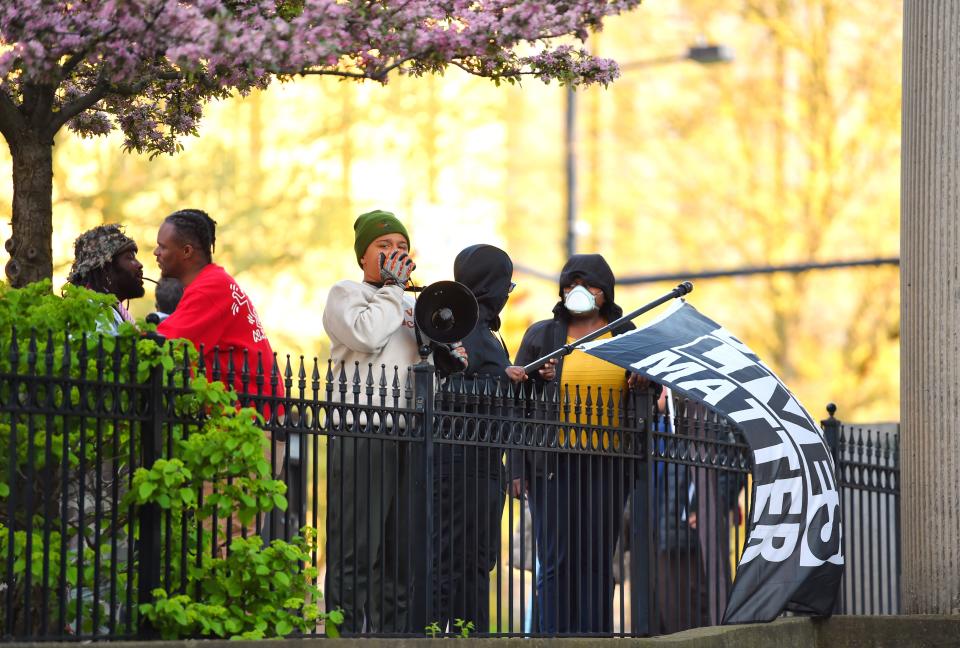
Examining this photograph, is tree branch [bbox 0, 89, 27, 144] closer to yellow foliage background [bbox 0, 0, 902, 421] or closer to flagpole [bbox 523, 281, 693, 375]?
flagpole [bbox 523, 281, 693, 375]

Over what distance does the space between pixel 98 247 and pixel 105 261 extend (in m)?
0.07

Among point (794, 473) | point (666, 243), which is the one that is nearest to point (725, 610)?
point (794, 473)

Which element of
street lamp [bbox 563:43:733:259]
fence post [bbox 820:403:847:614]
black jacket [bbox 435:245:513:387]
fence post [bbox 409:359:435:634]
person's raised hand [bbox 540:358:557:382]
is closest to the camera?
fence post [bbox 409:359:435:634]

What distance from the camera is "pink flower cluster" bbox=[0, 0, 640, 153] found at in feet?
26.9

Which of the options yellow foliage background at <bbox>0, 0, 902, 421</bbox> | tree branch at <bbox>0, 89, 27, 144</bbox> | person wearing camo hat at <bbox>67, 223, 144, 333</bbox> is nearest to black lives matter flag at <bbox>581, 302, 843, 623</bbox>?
person wearing camo hat at <bbox>67, 223, 144, 333</bbox>

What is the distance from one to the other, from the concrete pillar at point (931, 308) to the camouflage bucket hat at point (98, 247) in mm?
4475

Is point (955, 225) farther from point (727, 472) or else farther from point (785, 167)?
point (785, 167)

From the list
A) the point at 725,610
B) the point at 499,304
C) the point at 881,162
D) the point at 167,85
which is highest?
the point at 881,162

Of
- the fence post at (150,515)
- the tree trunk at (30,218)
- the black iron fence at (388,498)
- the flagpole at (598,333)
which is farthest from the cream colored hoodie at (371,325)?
the fence post at (150,515)

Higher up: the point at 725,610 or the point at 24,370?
the point at 24,370

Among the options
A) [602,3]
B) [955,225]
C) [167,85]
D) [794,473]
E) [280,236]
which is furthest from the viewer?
[280,236]

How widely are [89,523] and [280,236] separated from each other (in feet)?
66.1

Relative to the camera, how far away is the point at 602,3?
9.08 m

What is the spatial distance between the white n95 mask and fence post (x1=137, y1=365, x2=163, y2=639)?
3245 mm
